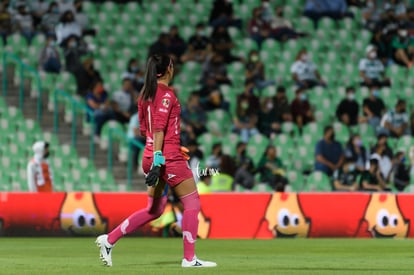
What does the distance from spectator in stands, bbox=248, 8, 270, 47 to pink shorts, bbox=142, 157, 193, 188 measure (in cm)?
1692

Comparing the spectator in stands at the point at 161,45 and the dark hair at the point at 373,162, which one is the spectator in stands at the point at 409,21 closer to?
the spectator in stands at the point at 161,45

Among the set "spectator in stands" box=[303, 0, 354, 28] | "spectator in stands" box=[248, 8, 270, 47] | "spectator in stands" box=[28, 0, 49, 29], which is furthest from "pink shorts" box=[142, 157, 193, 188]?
"spectator in stands" box=[303, 0, 354, 28]

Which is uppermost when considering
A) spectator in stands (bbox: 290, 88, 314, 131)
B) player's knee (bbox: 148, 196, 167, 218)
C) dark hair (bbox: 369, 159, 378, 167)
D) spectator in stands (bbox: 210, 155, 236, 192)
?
spectator in stands (bbox: 290, 88, 314, 131)

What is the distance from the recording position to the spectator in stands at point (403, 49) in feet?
97.2

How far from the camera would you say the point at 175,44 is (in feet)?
93.9

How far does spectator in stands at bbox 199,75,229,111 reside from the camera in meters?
27.2

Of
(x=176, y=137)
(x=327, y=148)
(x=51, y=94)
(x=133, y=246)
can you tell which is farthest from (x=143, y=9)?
(x=176, y=137)

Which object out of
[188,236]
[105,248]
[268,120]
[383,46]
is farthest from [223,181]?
[188,236]

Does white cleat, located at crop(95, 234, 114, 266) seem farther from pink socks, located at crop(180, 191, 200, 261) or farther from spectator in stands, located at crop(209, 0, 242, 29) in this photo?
spectator in stands, located at crop(209, 0, 242, 29)

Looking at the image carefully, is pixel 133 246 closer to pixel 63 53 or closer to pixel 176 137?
pixel 176 137

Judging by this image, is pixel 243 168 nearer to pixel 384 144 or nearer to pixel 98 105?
pixel 384 144

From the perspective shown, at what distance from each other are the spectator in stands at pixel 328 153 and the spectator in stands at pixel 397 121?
5.41 feet

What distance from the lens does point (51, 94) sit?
2694 centimetres

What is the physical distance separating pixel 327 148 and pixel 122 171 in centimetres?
432
